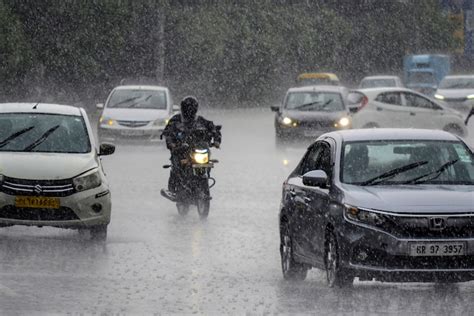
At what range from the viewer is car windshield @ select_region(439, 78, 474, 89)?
2199 inches

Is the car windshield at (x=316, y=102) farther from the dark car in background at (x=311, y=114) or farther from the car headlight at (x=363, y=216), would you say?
the car headlight at (x=363, y=216)

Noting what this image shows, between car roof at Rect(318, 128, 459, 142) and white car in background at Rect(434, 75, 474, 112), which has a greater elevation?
car roof at Rect(318, 128, 459, 142)

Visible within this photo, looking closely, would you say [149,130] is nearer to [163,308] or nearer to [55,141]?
[55,141]

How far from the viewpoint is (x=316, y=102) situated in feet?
120

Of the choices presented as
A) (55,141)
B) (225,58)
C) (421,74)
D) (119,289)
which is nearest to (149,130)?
(55,141)

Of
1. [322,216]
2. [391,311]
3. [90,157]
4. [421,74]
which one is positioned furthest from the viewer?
[421,74]

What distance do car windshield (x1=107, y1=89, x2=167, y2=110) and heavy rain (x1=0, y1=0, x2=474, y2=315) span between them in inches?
1.9

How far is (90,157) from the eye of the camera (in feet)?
55.3

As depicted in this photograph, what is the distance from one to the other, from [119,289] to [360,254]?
2.03 m

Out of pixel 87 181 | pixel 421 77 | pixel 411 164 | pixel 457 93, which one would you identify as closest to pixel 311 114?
pixel 457 93

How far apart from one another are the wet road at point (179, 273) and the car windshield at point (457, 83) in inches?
1335

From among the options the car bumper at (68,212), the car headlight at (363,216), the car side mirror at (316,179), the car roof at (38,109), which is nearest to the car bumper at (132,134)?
the car roof at (38,109)

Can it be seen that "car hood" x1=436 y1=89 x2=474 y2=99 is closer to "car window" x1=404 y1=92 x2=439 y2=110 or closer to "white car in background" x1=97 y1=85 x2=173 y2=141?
"car window" x1=404 y1=92 x2=439 y2=110

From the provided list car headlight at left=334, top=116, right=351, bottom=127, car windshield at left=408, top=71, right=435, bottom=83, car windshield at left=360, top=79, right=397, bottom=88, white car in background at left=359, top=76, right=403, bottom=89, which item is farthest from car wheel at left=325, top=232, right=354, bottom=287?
car windshield at left=408, top=71, right=435, bottom=83
